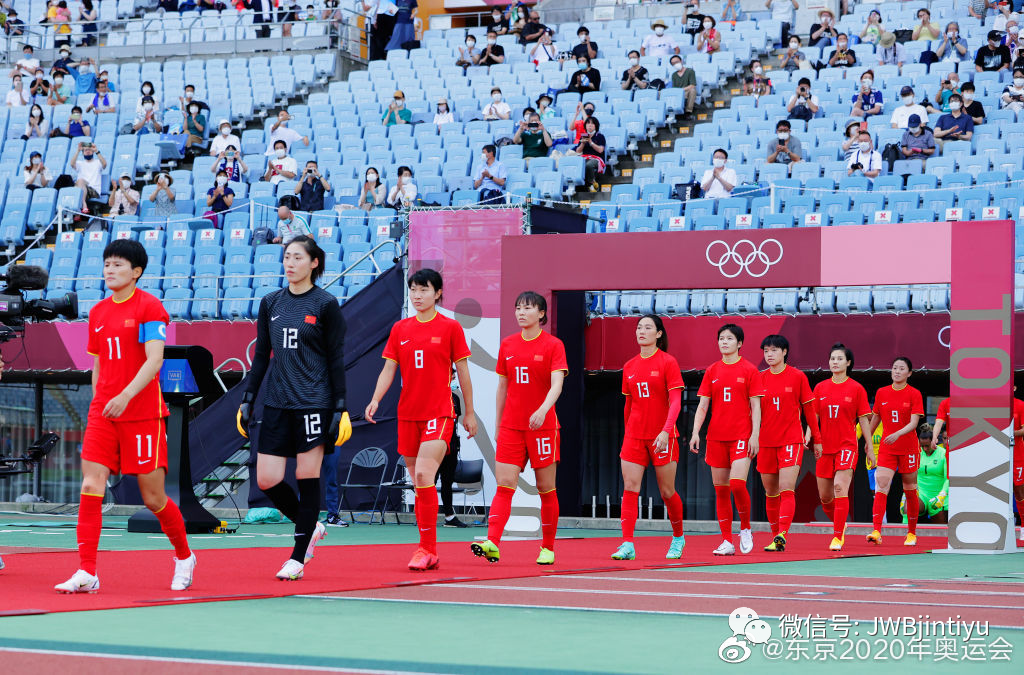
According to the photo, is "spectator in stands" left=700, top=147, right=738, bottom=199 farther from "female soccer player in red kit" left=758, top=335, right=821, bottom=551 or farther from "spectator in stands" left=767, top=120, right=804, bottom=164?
"female soccer player in red kit" left=758, top=335, right=821, bottom=551

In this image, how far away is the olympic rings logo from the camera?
13.9 m

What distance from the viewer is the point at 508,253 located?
592 inches

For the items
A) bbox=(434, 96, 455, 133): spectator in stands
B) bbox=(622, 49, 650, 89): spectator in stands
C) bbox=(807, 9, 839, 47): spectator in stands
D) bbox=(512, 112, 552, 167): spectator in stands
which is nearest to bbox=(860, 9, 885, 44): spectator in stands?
bbox=(807, 9, 839, 47): spectator in stands

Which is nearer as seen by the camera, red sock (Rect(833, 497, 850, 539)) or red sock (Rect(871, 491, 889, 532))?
red sock (Rect(833, 497, 850, 539))

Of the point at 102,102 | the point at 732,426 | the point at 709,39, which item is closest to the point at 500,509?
the point at 732,426

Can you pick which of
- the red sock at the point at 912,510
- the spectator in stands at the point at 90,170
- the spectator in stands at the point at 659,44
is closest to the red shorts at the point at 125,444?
the red sock at the point at 912,510

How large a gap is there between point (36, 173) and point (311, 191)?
621cm

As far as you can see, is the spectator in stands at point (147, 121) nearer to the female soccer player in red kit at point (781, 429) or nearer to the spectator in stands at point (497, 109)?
the spectator in stands at point (497, 109)

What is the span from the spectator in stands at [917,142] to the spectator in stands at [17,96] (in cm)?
1791

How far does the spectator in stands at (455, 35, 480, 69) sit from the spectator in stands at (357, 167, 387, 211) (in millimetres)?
6276

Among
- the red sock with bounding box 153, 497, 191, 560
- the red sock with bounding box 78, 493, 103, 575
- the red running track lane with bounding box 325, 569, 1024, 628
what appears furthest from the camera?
the red sock with bounding box 153, 497, 191, 560

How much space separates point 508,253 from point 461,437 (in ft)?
11.2

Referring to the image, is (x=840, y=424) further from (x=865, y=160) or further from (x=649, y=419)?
(x=865, y=160)

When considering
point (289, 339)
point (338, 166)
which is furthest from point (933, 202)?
point (289, 339)
